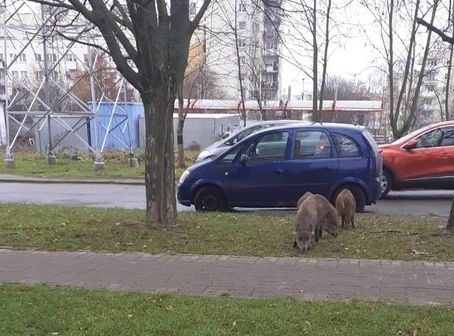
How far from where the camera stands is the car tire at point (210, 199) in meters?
11.4

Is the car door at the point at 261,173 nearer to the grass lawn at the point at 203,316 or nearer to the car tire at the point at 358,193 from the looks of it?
the car tire at the point at 358,193

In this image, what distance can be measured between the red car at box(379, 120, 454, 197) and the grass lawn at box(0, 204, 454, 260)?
3430mm

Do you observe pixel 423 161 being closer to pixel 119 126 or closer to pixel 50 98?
pixel 119 126

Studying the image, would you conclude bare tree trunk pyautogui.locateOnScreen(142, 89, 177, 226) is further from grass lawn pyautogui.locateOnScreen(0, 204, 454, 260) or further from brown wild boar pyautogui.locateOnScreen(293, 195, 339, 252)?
brown wild boar pyautogui.locateOnScreen(293, 195, 339, 252)

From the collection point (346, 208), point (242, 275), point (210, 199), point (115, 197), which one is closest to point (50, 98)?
point (115, 197)

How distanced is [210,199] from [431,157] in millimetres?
5312

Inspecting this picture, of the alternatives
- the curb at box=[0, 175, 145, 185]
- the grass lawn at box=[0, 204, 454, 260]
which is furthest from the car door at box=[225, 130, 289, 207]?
the curb at box=[0, 175, 145, 185]

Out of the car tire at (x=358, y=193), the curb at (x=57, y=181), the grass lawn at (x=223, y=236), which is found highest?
the car tire at (x=358, y=193)

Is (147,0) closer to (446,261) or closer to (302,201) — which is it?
(302,201)

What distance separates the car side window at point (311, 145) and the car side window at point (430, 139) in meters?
3.44

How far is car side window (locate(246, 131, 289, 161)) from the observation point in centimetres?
1123

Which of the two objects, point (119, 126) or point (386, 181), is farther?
point (119, 126)

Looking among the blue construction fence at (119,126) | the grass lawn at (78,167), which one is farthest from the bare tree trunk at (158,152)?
the blue construction fence at (119,126)

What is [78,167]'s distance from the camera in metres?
23.0
